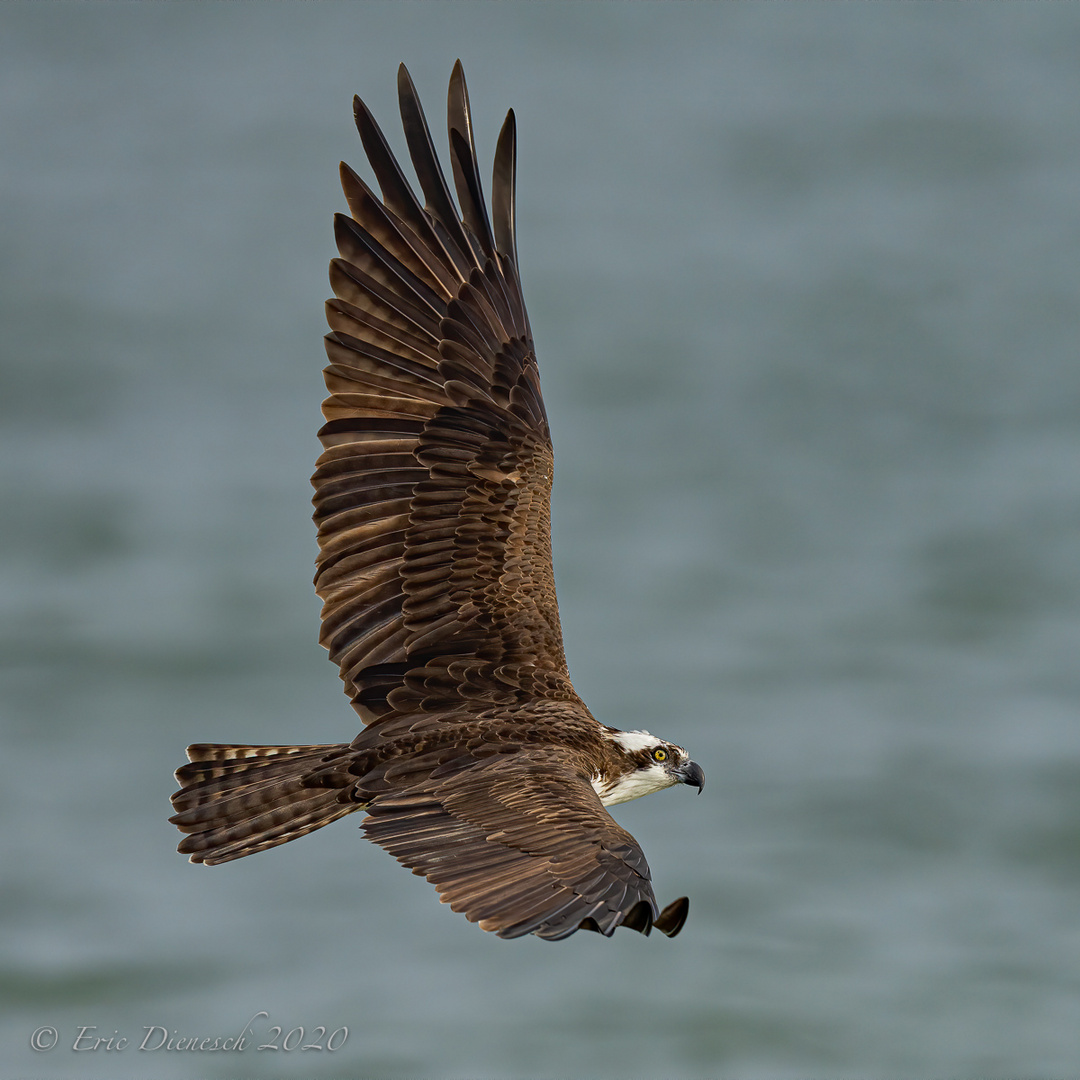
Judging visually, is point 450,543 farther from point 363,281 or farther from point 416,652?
point 363,281

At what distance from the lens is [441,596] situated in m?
10.7

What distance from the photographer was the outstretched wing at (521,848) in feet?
26.2

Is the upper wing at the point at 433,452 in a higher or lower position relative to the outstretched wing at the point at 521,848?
higher

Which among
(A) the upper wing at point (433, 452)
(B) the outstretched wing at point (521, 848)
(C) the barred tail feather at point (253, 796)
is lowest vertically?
(B) the outstretched wing at point (521, 848)

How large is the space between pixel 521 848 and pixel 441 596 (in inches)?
97.1

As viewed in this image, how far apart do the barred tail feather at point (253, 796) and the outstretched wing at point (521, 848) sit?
55cm

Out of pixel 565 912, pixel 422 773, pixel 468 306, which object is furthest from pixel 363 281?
pixel 565 912

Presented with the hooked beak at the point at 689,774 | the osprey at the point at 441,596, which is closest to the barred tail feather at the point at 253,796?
the osprey at the point at 441,596

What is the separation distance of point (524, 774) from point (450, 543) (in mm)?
1952

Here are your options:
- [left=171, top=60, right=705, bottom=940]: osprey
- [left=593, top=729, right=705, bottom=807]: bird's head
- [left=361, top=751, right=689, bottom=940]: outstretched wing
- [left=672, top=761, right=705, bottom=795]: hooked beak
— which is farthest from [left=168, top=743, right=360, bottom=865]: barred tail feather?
[left=672, top=761, right=705, bottom=795]: hooked beak

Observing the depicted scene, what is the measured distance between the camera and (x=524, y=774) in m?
9.38

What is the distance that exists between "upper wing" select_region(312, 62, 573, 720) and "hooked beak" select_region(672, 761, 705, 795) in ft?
3.60

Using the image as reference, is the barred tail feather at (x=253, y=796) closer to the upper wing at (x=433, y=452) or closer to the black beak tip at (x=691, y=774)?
the upper wing at (x=433, y=452)

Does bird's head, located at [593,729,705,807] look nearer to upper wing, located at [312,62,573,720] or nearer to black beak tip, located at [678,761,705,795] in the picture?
black beak tip, located at [678,761,705,795]
